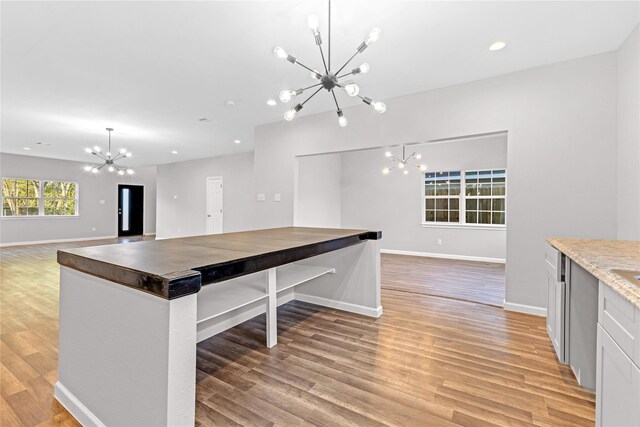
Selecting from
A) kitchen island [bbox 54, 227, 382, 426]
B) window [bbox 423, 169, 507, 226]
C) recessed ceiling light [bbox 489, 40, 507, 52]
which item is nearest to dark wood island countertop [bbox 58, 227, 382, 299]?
kitchen island [bbox 54, 227, 382, 426]

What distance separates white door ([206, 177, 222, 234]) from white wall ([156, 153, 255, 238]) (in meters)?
0.18

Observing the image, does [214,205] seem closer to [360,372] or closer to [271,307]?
[271,307]

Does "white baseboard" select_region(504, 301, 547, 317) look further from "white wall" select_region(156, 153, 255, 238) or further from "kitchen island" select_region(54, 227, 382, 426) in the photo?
"white wall" select_region(156, 153, 255, 238)

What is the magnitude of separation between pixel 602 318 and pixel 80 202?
38.6 ft

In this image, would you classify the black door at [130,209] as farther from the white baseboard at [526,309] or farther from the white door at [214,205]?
the white baseboard at [526,309]

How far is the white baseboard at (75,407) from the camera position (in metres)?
1.42

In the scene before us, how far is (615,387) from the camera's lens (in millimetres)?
1050

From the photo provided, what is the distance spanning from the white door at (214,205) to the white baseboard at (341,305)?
223 inches

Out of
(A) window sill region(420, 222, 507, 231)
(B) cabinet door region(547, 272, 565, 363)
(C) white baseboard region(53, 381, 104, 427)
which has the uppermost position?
(A) window sill region(420, 222, 507, 231)

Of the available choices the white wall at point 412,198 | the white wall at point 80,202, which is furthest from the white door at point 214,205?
the white wall at point 80,202

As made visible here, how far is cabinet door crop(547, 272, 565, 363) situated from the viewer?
185cm

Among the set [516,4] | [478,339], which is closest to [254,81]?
[516,4]

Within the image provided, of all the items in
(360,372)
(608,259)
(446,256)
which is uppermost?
(608,259)

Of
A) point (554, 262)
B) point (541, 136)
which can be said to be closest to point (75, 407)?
point (554, 262)
